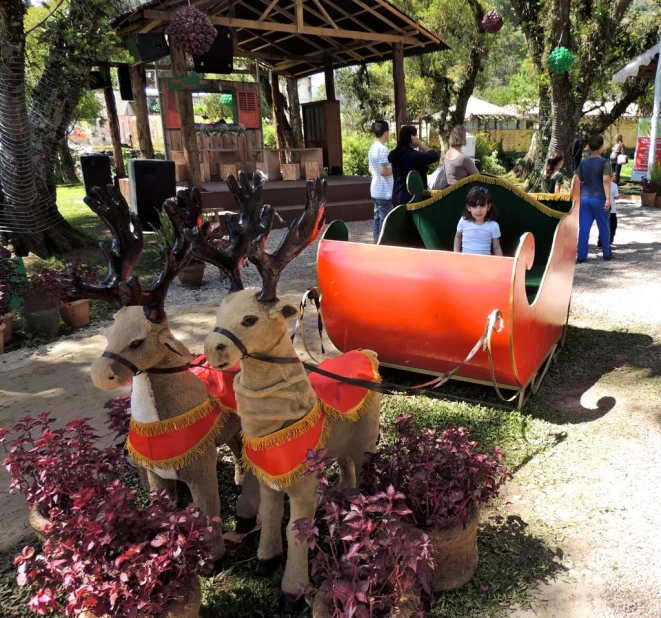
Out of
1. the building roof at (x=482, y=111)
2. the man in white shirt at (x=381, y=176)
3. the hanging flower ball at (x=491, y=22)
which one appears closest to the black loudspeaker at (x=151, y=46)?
the man in white shirt at (x=381, y=176)

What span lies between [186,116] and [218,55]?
113 centimetres

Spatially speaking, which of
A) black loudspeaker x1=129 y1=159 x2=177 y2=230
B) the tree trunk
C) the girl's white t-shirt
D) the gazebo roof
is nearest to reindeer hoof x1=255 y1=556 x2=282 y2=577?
the girl's white t-shirt

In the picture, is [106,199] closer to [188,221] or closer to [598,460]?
[188,221]

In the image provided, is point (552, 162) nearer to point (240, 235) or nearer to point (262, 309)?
point (240, 235)

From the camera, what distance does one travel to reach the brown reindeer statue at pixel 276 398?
2014 millimetres

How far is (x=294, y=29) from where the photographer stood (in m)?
10.4

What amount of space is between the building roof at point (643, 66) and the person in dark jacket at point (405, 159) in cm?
994

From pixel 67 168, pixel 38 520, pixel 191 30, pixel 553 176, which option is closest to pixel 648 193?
pixel 553 176

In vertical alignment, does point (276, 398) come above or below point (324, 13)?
below

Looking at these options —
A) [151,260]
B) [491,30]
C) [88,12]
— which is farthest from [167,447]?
[491,30]

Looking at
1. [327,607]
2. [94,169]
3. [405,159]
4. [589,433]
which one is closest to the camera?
[327,607]

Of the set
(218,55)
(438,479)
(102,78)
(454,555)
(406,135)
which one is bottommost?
(454,555)

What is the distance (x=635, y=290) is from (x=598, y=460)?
153 inches

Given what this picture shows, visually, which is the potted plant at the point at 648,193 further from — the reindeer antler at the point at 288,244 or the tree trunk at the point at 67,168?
the tree trunk at the point at 67,168
